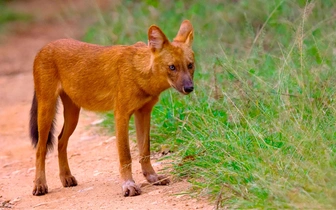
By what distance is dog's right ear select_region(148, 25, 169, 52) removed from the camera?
20.6ft

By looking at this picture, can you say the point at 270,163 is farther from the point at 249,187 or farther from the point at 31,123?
the point at 31,123

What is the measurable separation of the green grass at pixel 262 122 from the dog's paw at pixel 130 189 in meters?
0.43

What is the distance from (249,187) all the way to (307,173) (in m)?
0.45

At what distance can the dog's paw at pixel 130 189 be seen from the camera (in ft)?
20.5

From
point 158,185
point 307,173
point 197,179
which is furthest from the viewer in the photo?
point 158,185

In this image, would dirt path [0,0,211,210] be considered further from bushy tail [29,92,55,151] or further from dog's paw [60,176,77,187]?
bushy tail [29,92,55,151]

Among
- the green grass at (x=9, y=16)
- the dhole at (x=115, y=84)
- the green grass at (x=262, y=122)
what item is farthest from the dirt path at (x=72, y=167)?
the green grass at (x=9, y=16)

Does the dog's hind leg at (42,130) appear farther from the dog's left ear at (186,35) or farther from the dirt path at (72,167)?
the dog's left ear at (186,35)

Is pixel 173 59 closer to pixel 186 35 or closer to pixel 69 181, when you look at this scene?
pixel 186 35

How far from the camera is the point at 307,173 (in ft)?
16.6

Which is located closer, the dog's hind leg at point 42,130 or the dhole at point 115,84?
the dhole at point 115,84

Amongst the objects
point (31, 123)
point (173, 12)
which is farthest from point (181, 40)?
Result: point (173, 12)

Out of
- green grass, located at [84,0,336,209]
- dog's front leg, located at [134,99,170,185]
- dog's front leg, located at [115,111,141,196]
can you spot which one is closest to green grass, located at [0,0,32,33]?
green grass, located at [84,0,336,209]

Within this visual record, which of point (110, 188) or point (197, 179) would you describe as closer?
point (197, 179)
